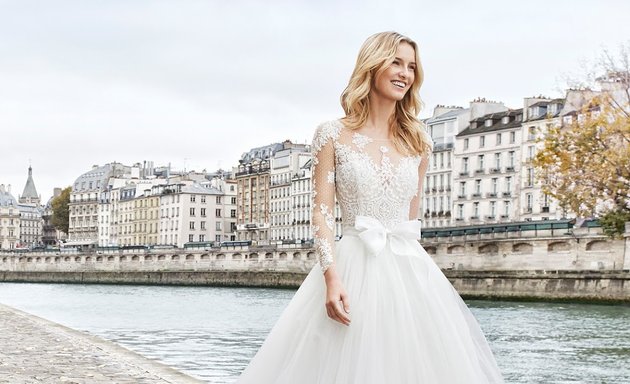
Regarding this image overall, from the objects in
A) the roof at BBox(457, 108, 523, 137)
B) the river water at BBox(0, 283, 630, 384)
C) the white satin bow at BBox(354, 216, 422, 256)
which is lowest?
the river water at BBox(0, 283, 630, 384)

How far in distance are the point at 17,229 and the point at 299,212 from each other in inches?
4191

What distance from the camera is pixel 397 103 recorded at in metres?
4.62

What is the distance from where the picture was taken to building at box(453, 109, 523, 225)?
257 ft

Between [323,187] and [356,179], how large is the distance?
13cm

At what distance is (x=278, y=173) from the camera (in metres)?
110

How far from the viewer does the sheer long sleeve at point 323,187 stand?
442 centimetres

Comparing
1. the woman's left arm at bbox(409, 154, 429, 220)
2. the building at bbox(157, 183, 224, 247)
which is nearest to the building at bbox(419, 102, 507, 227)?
the building at bbox(157, 183, 224, 247)

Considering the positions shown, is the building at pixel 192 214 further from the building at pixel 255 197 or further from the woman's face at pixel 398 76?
the woman's face at pixel 398 76

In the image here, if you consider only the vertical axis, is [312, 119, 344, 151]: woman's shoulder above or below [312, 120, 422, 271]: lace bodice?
above

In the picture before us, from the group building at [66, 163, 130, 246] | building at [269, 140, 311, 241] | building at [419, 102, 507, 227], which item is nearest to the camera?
building at [419, 102, 507, 227]

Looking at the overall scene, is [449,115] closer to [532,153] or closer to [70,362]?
[532,153]

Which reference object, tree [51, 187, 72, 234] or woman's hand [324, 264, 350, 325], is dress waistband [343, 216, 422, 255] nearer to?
woman's hand [324, 264, 350, 325]

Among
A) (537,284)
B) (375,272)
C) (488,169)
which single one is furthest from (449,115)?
(375,272)


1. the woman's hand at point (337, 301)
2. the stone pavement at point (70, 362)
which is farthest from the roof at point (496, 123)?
the woman's hand at point (337, 301)
